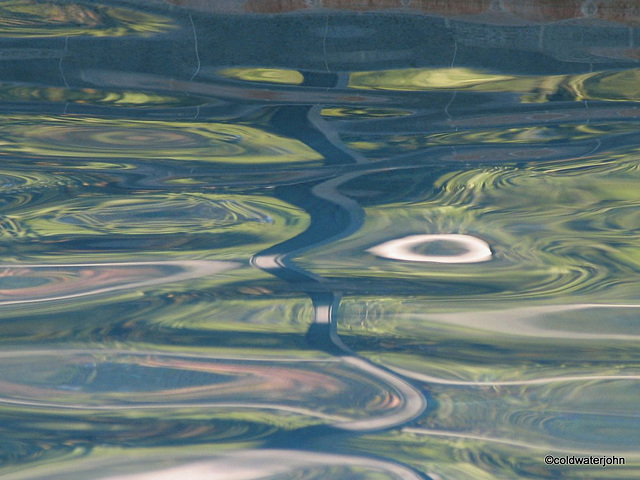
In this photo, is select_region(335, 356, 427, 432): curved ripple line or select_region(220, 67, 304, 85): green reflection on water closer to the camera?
select_region(335, 356, 427, 432): curved ripple line

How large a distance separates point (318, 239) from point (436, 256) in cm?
14

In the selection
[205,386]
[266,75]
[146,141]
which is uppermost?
[266,75]

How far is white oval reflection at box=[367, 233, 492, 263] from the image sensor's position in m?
0.83

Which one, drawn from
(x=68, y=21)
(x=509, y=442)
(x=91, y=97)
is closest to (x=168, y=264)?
(x=509, y=442)

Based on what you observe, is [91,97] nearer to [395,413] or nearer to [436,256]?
[436,256]

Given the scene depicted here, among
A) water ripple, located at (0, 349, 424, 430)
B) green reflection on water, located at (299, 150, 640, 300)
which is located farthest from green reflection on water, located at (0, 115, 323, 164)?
water ripple, located at (0, 349, 424, 430)

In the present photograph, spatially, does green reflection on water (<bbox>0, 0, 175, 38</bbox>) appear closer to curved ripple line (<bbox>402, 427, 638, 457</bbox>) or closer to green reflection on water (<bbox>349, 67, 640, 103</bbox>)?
green reflection on water (<bbox>349, 67, 640, 103</bbox>)

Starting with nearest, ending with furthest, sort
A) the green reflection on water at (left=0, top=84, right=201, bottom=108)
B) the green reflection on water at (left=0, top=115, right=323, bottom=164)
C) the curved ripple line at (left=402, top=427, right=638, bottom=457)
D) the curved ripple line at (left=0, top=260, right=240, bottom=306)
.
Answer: the curved ripple line at (left=402, top=427, right=638, bottom=457) < the curved ripple line at (left=0, top=260, right=240, bottom=306) < the green reflection on water at (left=0, top=115, right=323, bottom=164) < the green reflection on water at (left=0, top=84, right=201, bottom=108)

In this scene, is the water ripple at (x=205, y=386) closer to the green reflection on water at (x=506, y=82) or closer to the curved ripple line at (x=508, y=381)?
the curved ripple line at (x=508, y=381)

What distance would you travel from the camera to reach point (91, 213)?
949 mm

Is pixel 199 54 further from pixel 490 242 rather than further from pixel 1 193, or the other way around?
pixel 490 242

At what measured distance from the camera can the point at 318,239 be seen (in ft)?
2.84

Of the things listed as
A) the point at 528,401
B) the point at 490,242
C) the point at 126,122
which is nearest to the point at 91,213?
the point at 126,122

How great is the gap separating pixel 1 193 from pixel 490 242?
649 mm
